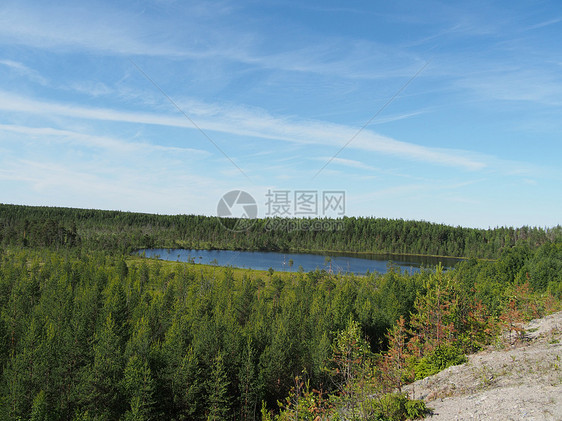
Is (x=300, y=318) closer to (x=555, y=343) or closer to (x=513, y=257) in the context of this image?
(x=555, y=343)

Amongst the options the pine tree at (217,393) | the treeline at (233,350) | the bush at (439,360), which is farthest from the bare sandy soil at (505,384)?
the pine tree at (217,393)

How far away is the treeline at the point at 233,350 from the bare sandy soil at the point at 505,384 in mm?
1899

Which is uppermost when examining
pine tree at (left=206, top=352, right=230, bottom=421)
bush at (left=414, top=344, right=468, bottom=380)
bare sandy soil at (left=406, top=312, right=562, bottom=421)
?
bare sandy soil at (left=406, top=312, right=562, bottom=421)

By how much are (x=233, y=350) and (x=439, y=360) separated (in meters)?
27.2

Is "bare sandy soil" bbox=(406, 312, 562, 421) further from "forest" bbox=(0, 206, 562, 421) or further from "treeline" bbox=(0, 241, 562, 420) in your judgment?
"treeline" bbox=(0, 241, 562, 420)

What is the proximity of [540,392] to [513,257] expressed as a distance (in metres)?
96.2

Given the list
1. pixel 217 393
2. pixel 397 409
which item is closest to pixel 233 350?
pixel 217 393

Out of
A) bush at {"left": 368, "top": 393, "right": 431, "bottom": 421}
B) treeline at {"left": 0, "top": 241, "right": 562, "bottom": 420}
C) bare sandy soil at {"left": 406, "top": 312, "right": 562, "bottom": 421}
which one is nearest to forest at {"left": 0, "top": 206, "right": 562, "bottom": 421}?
bush at {"left": 368, "top": 393, "right": 431, "bottom": 421}

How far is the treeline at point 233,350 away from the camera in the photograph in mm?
29141

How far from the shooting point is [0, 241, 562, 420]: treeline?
95.6ft

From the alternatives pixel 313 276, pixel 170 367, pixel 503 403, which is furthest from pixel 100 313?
pixel 503 403

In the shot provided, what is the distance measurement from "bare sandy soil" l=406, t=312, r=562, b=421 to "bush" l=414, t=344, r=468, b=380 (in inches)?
39.3

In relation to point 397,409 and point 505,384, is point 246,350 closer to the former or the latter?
point 397,409

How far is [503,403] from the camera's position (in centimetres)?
1598
